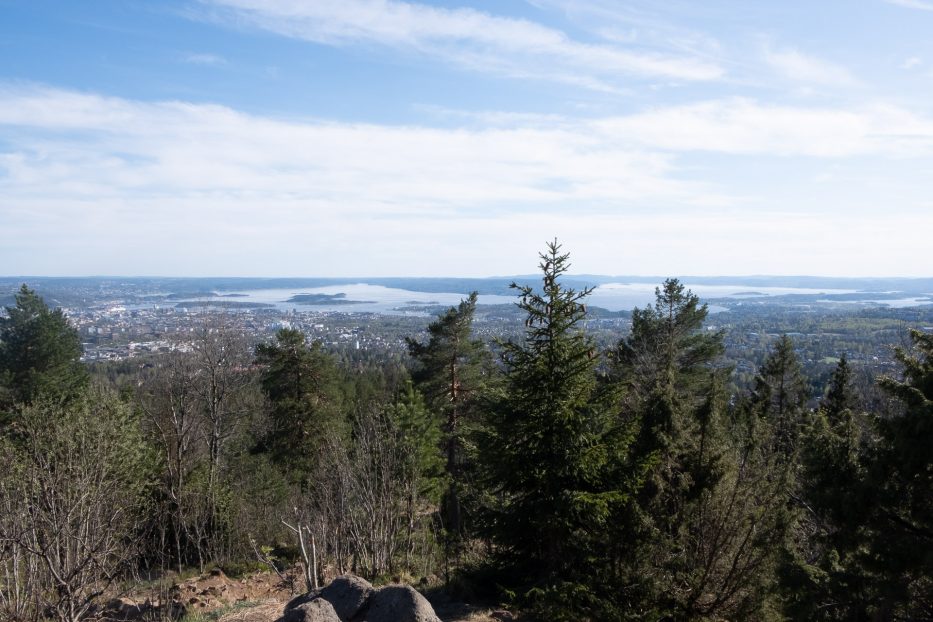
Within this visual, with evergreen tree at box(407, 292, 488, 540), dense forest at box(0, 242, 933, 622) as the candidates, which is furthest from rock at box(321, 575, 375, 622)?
evergreen tree at box(407, 292, 488, 540)

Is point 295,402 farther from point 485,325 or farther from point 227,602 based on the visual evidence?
point 485,325

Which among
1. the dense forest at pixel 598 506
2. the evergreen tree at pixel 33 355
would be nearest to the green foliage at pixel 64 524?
the dense forest at pixel 598 506

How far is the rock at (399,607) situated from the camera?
6742mm

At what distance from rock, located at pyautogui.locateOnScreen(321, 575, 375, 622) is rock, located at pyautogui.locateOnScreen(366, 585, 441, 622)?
15 cm

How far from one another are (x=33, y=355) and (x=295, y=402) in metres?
11.4

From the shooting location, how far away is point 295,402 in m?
21.3

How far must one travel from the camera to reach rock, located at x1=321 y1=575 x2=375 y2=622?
7199 millimetres

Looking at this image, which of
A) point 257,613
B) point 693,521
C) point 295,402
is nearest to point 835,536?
point 693,521

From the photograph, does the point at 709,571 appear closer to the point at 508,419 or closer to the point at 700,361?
the point at 508,419

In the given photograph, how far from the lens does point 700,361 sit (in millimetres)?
20000

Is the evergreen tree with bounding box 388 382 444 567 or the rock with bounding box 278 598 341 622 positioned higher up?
the rock with bounding box 278 598 341 622

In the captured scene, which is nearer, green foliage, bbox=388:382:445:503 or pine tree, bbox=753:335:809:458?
green foliage, bbox=388:382:445:503

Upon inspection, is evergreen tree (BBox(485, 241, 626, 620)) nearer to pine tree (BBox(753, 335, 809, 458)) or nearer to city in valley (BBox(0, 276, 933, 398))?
city in valley (BBox(0, 276, 933, 398))

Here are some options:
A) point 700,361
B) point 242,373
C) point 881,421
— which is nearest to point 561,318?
point 881,421
